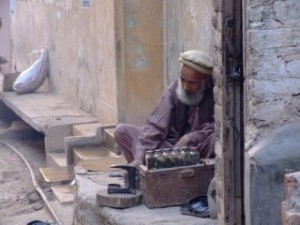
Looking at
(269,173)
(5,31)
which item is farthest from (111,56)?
(5,31)

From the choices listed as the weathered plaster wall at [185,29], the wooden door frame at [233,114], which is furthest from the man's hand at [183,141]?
the wooden door frame at [233,114]

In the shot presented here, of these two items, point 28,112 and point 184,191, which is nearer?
point 184,191

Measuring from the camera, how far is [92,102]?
429 inches

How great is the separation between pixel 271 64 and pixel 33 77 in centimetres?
861

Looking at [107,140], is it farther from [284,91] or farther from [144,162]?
[284,91]

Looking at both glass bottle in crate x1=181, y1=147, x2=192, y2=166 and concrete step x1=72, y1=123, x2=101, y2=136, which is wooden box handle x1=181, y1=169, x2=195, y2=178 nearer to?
glass bottle in crate x1=181, y1=147, x2=192, y2=166

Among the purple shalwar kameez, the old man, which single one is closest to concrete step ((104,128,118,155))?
the old man

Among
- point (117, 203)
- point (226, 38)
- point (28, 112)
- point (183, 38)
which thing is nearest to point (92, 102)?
point (28, 112)

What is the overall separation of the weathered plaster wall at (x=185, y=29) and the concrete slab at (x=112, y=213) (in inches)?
60.2

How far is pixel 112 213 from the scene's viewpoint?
6246 mm

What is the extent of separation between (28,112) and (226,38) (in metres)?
6.65

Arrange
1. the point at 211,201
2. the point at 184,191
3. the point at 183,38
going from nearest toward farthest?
the point at 211,201
the point at 184,191
the point at 183,38

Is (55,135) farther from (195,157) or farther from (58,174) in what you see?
(195,157)

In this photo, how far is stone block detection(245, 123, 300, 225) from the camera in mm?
4750
